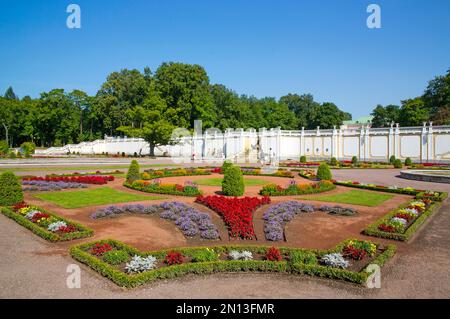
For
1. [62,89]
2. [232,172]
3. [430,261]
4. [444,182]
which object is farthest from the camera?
[62,89]

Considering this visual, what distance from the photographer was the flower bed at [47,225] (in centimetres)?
1064

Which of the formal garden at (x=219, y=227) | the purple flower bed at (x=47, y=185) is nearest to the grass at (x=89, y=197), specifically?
the formal garden at (x=219, y=227)

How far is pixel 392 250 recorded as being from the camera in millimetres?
9508

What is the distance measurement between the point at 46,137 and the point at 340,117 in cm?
7050

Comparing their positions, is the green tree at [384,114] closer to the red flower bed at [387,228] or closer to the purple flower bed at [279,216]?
the purple flower bed at [279,216]

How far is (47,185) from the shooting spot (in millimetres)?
20594

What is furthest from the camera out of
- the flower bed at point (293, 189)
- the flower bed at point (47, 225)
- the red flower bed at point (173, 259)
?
the flower bed at point (293, 189)

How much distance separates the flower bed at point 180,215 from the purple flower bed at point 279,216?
179 cm

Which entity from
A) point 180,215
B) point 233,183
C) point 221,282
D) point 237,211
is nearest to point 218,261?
point 221,282

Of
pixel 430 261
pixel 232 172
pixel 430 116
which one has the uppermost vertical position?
pixel 430 116

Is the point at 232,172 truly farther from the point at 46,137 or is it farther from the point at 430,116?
the point at 46,137

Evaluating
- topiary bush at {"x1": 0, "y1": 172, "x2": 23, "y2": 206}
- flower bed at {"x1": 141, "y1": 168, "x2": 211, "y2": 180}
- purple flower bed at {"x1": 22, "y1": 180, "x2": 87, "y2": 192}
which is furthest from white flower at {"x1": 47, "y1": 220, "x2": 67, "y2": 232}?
flower bed at {"x1": 141, "y1": 168, "x2": 211, "y2": 180}

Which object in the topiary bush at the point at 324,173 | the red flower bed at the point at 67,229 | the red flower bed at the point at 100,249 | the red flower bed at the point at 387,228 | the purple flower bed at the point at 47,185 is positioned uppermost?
the topiary bush at the point at 324,173
